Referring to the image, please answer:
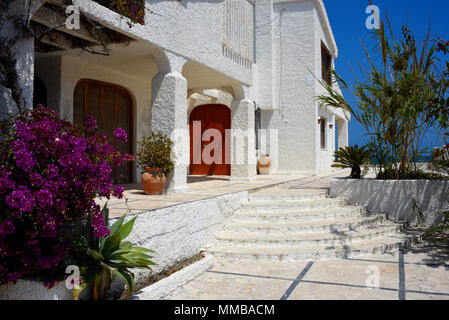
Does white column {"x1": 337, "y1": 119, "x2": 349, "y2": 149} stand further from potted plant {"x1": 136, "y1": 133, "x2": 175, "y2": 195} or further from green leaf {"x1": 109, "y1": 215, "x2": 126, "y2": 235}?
green leaf {"x1": 109, "y1": 215, "x2": 126, "y2": 235}

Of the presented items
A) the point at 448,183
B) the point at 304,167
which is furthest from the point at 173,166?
the point at 304,167

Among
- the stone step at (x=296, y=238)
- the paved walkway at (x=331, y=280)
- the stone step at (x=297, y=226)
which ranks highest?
the stone step at (x=297, y=226)

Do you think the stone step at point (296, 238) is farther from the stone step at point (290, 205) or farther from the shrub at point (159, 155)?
the shrub at point (159, 155)

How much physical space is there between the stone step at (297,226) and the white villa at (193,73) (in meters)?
1.73

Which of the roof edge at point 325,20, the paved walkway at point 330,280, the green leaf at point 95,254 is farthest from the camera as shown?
the roof edge at point 325,20

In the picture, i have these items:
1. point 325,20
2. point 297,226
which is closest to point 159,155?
point 297,226

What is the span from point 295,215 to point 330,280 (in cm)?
203

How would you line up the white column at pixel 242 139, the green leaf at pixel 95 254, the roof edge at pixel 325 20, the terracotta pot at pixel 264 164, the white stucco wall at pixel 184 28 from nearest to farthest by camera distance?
1. the green leaf at pixel 95 254
2. the white stucco wall at pixel 184 28
3. the white column at pixel 242 139
4. the terracotta pot at pixel 264 164
5. the roof edge at pixel 325 20

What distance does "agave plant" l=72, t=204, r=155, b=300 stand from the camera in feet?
11.0

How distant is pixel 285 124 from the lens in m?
14.9

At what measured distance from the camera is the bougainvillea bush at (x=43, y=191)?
2.95 meters

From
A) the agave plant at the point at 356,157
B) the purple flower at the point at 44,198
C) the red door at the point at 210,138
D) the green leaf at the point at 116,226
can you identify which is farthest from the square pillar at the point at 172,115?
the red door at the point at 210,138

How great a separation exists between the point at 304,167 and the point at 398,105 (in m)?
7.96
